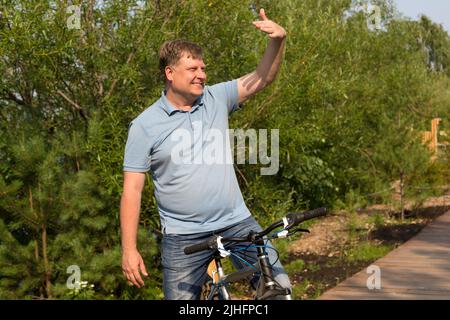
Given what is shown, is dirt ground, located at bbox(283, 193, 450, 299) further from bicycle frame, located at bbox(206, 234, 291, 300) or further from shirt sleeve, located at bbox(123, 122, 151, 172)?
bicycle frame, located at bbox(206, 234, 291, 300)

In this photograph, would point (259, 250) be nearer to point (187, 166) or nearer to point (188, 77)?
point (187, 166)

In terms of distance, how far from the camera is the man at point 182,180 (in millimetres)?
4113

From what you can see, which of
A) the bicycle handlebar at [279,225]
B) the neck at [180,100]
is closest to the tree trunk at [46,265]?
the neck at [180,100]

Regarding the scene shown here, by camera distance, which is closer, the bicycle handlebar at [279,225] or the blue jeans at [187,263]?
the bicycle handlebar at [279,225]

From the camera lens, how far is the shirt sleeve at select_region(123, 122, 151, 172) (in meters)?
4.16

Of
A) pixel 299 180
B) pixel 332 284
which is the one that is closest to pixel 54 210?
pixel 332 284

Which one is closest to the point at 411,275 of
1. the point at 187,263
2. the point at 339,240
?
the point at 339,240

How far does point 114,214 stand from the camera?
7516 millimetres

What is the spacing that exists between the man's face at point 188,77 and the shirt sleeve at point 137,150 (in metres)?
0.29

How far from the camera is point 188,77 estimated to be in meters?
4.25

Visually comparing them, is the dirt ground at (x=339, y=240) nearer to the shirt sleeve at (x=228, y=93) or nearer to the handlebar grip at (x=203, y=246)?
the shirt sleeve at (x=228, y=93)

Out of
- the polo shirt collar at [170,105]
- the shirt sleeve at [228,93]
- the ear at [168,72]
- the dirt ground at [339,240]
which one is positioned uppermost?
the ear at [168,72]

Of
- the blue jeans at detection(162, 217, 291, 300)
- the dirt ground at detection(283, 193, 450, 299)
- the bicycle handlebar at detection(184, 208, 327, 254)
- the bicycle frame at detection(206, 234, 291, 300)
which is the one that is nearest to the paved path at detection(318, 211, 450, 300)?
the dirt ground at detection(283, 193, 450, 299)

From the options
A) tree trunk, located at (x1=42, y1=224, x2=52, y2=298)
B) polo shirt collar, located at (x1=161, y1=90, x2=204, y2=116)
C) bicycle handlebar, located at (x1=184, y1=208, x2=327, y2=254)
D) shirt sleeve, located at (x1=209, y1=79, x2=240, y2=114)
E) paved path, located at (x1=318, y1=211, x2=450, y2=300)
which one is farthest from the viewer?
paved path, located at (x1=318, y1=211, x2=450, y2=300)
